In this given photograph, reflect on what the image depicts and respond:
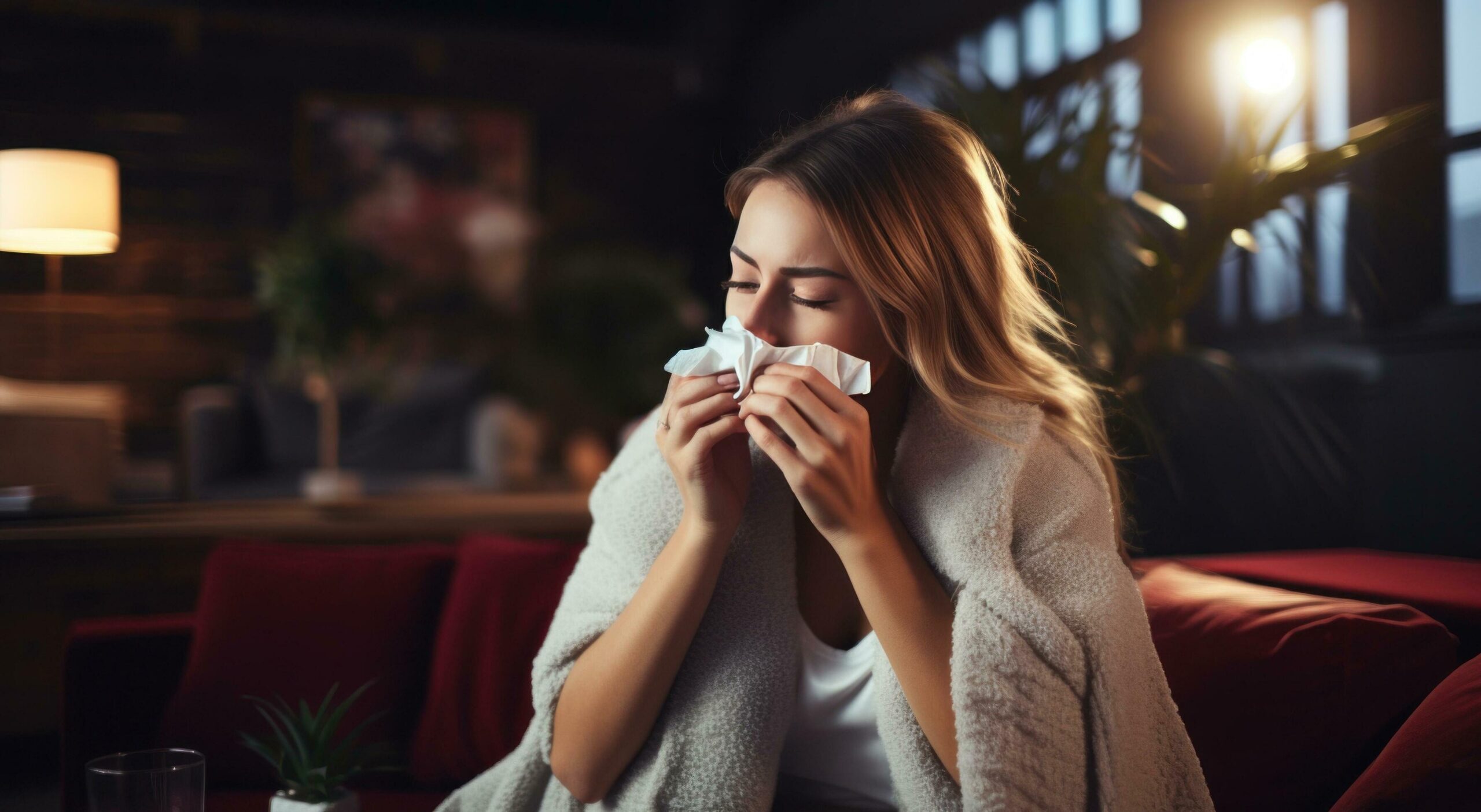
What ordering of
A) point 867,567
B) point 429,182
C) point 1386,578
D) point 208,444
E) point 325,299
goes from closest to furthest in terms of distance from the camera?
point 867,567 → point 1386,578 → point 325,299 → point 208,444 → point 429,182

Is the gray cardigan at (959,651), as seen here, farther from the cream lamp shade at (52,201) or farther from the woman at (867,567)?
the cream lamp shade at (52,201)

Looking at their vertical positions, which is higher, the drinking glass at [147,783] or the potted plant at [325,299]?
the potted plant at [325,299]

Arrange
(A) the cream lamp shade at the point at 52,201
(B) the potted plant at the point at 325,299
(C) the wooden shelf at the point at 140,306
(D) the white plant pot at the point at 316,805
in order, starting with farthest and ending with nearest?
(C) the wooden shelf at the point at 140,306 < (B) the potted plant at the point at 325,299 < (A) the cream lamp shade at the point at 52,201 < (D) the white plant pot at the point at 316,805

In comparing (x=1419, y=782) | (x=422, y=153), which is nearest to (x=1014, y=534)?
(x=1419, y=782)

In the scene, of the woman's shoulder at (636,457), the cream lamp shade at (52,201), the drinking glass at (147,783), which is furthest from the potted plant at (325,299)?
the drinking glass at (147,783)

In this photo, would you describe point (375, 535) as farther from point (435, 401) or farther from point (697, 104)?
point (697, 104)

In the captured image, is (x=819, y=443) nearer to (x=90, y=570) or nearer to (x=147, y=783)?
(x=147, y=783)

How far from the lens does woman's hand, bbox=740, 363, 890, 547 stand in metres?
1.09

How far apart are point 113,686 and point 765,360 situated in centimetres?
142

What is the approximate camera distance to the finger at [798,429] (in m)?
1.08

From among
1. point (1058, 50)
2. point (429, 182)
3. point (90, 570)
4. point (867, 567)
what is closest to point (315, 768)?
point (867, 567)

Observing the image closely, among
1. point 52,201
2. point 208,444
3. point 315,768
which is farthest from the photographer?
point 208,444

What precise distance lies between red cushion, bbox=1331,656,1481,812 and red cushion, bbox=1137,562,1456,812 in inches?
5.1

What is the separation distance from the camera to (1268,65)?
8.59 ft
